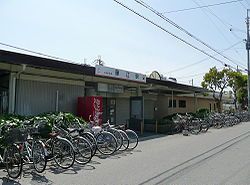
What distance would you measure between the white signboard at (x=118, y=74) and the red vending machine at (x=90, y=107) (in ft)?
4.26

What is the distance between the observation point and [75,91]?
51.2 ft

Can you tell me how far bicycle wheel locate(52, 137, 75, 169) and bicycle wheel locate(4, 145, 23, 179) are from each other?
1223 mm

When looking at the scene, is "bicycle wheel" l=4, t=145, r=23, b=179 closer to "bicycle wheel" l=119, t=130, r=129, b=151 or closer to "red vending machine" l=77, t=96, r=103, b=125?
"bicycle wheel" l=119, t=130, r=129, b=151

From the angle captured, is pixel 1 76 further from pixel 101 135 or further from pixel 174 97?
pixel 174 97

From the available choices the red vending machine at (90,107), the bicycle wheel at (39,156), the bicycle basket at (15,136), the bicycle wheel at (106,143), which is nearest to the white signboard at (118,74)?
the red vending machine at (90,107)

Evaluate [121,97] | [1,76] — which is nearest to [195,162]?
[1,76]

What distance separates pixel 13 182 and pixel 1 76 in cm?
817

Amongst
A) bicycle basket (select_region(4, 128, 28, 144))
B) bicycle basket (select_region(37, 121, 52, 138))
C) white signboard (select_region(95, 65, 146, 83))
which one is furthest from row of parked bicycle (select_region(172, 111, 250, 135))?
bicycle basket (select_region(4, 128, 28, 144))

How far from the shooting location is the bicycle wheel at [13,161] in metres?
6.98

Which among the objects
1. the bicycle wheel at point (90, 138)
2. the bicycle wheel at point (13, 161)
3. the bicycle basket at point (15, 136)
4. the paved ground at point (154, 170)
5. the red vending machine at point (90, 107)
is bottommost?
the paved ground at point (154, 170)

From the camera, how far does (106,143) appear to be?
34.2 feet

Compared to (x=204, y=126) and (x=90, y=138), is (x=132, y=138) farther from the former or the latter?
(x=204, y=126)

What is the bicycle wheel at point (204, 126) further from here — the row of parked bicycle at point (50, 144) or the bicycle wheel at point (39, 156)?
the bicycle wheel at point (39, 156)

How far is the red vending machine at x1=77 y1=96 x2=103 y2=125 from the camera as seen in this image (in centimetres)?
1470
